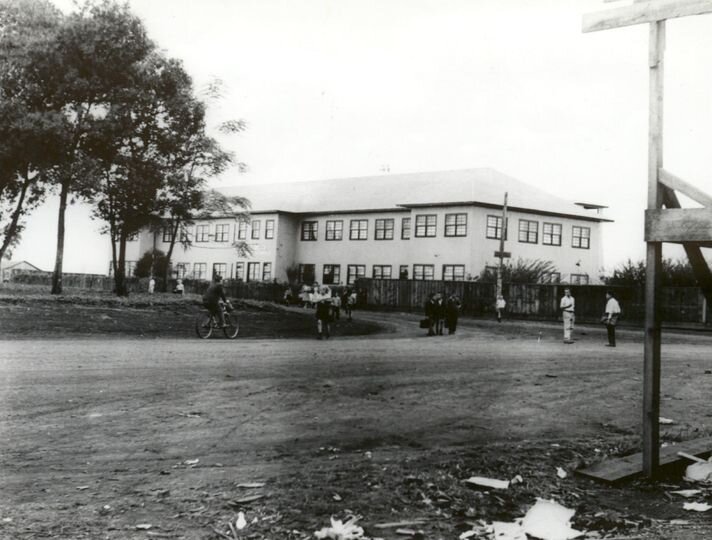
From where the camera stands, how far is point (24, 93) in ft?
91.1

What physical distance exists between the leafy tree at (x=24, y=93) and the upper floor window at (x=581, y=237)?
118 feet

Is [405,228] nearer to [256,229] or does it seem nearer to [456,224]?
[456,224]

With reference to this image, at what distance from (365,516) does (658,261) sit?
3.30 metres

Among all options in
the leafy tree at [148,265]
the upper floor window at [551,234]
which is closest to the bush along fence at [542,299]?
the upper floor window at [551,234]

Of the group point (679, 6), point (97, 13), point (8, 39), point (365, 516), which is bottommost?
point (365, 516)

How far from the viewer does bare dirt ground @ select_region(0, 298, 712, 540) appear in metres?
5.01

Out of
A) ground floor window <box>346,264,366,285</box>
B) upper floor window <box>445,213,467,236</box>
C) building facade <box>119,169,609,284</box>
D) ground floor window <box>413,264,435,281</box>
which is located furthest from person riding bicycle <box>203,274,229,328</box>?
ground floor window <box>346,264,366,285</box>

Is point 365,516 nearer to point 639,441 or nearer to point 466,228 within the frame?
point 639,441

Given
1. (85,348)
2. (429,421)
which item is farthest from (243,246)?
(429,421)

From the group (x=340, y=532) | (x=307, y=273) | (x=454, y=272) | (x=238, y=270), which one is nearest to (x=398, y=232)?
(x=454, y=272)

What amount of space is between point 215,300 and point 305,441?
13.0 m

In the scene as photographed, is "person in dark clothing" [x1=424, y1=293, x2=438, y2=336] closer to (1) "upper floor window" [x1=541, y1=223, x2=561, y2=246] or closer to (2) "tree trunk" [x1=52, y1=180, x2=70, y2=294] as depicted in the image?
(2) "tree trunk" [x1=52, y1=180, x2=70, y2=294]

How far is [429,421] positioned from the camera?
8.36 m

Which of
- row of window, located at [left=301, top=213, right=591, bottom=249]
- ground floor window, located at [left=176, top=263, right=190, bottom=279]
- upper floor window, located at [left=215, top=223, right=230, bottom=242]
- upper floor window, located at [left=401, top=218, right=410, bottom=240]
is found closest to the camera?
row of window, located at [left=301, top=213, right=591, bottom=249]
